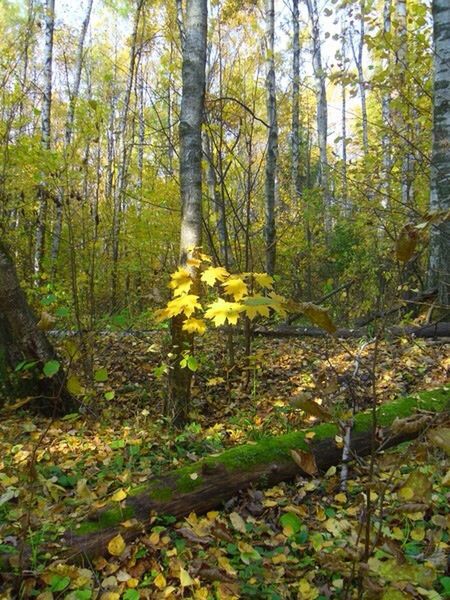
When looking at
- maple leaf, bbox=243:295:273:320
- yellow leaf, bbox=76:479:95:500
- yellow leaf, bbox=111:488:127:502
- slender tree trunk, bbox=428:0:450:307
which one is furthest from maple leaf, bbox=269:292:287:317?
slender tree trunk, bbox=428:0:450:307

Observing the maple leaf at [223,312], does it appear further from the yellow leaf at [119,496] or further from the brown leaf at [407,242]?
the brown leaf at [407,242]

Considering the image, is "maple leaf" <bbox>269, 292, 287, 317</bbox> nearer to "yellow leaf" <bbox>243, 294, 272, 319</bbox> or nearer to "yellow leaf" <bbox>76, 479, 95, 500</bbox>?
"yellow leaf" <bbox>243, 294, 272, 319</bbox>

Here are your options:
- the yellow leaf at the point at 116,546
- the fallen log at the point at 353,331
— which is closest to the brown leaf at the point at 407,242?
the yellow leaf at the point at 116,546

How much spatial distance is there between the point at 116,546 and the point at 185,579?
1.35ft

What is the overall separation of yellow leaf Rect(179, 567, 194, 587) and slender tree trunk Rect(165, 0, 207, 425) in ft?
5.83

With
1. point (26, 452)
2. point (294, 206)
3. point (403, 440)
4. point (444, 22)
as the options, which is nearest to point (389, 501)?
point (403, 440)

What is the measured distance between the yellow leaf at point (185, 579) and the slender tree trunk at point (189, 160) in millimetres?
1777

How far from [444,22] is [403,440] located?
200 inches

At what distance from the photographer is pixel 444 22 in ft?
17.3

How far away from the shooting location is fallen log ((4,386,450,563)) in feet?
7.29

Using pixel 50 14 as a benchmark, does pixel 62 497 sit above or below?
below

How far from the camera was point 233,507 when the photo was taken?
8.68ft

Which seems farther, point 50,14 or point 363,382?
point 50,14

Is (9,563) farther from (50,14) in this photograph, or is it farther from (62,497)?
(50,14)
